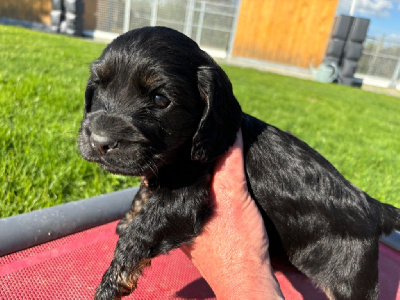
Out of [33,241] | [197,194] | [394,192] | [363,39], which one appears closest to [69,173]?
[33,241]

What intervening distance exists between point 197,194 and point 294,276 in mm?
1191

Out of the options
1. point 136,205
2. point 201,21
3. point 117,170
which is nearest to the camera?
point 117,170

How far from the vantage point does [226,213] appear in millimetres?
1943

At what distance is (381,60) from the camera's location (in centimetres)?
1927

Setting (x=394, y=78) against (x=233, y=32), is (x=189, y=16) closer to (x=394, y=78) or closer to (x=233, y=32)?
(x=233, y=32)

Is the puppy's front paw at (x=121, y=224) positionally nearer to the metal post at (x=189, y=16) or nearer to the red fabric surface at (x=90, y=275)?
the red fabric surface at (x=90, y=275)

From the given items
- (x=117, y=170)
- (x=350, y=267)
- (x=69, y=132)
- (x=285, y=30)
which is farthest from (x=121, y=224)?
(x=285, y=30)

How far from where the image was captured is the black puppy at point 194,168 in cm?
162

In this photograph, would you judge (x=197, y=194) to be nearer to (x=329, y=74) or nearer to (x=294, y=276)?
(x=294, y=276)

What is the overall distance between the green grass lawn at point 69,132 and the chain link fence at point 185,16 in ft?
31.1

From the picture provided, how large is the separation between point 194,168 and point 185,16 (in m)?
18.0

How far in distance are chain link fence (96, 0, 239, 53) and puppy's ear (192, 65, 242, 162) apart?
17283 millimetres

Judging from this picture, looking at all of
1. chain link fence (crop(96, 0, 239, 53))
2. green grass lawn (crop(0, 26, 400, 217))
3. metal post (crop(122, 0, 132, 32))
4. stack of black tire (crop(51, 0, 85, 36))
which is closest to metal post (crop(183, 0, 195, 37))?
chain link fence (crop(96, 0, 239, 53))

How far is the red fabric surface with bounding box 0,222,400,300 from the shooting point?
6.33ft
